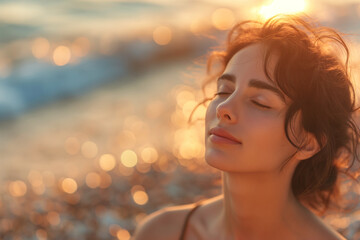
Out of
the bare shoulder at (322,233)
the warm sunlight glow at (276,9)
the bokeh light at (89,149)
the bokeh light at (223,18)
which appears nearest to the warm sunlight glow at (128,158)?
the bokeh light at (89,149)

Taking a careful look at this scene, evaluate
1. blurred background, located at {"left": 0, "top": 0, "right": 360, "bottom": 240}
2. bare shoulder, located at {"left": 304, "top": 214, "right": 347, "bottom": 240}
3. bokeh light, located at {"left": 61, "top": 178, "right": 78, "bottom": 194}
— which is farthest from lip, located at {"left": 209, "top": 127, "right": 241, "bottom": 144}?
bokeh light, located at {"left": 61, "top": 178, "right": 78, "bottom": 194}

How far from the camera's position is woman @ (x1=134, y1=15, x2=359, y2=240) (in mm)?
2246

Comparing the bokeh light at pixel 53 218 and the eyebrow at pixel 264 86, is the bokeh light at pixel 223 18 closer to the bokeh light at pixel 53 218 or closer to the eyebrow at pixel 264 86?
the bokeh light at pixel 53 218

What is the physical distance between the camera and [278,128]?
7.38 feet

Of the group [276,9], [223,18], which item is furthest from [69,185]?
[223,18]

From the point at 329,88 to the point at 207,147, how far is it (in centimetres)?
59

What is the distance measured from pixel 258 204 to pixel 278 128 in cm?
43

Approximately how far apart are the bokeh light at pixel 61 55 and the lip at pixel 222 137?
1017 centimetres

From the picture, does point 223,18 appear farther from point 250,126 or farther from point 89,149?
point 250,126

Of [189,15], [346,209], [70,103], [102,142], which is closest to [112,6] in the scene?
[189,15]

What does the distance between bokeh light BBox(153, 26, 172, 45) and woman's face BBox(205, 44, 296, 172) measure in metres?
12.3

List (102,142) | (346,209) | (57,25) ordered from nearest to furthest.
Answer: (346,209)
(102,142)
(57,25)

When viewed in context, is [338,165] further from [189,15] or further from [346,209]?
[189,15]

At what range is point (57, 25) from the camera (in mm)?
14531
